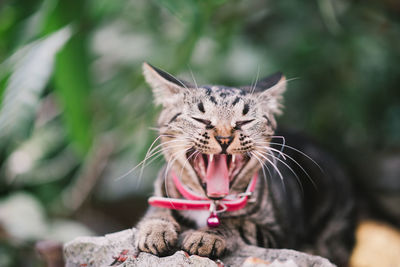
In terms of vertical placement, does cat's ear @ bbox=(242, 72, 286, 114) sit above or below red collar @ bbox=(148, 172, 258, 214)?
above

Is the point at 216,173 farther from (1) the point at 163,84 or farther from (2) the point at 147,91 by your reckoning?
(2) the point at 147,91

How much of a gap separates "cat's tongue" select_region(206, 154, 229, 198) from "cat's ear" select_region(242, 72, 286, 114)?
270 millimetres

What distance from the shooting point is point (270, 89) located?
1.32 m

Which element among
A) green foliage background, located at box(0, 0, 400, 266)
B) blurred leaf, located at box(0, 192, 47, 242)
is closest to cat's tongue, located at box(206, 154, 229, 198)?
green foliage background, located at box(0, 0, 400, 266)

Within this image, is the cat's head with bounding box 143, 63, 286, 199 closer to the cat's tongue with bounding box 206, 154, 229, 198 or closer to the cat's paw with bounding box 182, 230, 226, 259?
the cat's tongue with bounding box 206, 154, 229, 198

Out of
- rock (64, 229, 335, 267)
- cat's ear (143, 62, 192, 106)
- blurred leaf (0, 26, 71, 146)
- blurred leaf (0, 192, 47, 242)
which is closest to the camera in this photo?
rock (64, 229, 335, 267)

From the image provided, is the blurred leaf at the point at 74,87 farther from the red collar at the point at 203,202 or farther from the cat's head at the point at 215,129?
the red collar at the point at 203,202

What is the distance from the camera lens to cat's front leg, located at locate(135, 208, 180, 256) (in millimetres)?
1140

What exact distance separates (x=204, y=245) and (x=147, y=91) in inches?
60.6

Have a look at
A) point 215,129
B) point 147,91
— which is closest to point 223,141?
point 215,129

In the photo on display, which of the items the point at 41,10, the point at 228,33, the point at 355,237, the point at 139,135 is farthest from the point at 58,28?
the point at 355,237

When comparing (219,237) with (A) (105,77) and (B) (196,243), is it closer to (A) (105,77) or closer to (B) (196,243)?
(B) (196,243)

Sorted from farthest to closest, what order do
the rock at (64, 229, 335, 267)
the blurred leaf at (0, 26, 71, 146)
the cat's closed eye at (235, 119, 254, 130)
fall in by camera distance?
the blurred leaf at (0, 26, 71, 146) < the cat's closed eye at (235, 119, 254, 130) < the rock at (64, 229, 335, 267)

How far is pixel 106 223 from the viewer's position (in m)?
3.11
